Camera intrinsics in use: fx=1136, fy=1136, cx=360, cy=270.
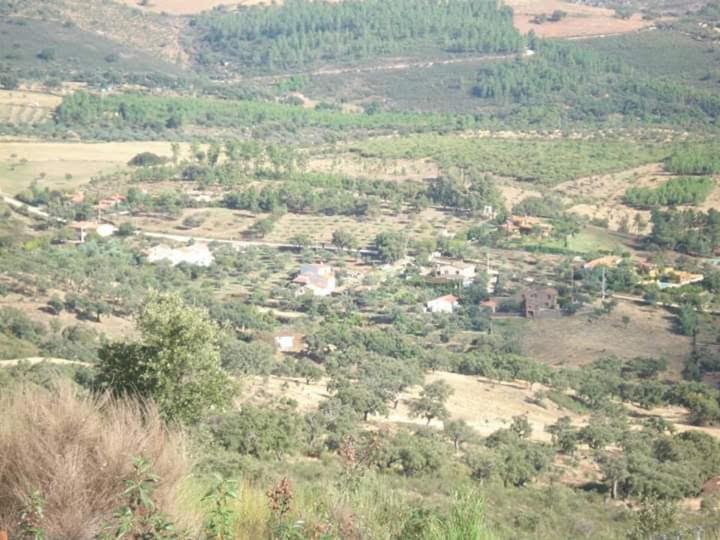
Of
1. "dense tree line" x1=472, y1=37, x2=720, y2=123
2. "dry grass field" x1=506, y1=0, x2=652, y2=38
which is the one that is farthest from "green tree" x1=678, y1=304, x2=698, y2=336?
"dry grass field" x1=506, y1=0, x2=652, y2=38

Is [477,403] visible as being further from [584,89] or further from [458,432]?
[584,89]

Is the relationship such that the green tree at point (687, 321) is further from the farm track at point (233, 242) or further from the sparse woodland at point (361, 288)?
the farm track at point (233, 242)

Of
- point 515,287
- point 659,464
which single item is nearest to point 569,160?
point 515,287

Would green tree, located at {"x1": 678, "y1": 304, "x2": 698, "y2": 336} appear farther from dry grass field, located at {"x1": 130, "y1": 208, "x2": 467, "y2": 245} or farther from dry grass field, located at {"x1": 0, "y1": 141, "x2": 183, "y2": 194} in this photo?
dry grass field, located at {"x1": 0, "y1": 141, "x2": 183, "y2": 194}

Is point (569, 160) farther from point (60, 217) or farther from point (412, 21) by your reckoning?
point (412, 21)

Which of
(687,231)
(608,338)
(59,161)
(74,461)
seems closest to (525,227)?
(687,231)

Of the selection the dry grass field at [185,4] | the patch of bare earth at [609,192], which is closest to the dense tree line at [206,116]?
the patch of bare earth at [609,192]
